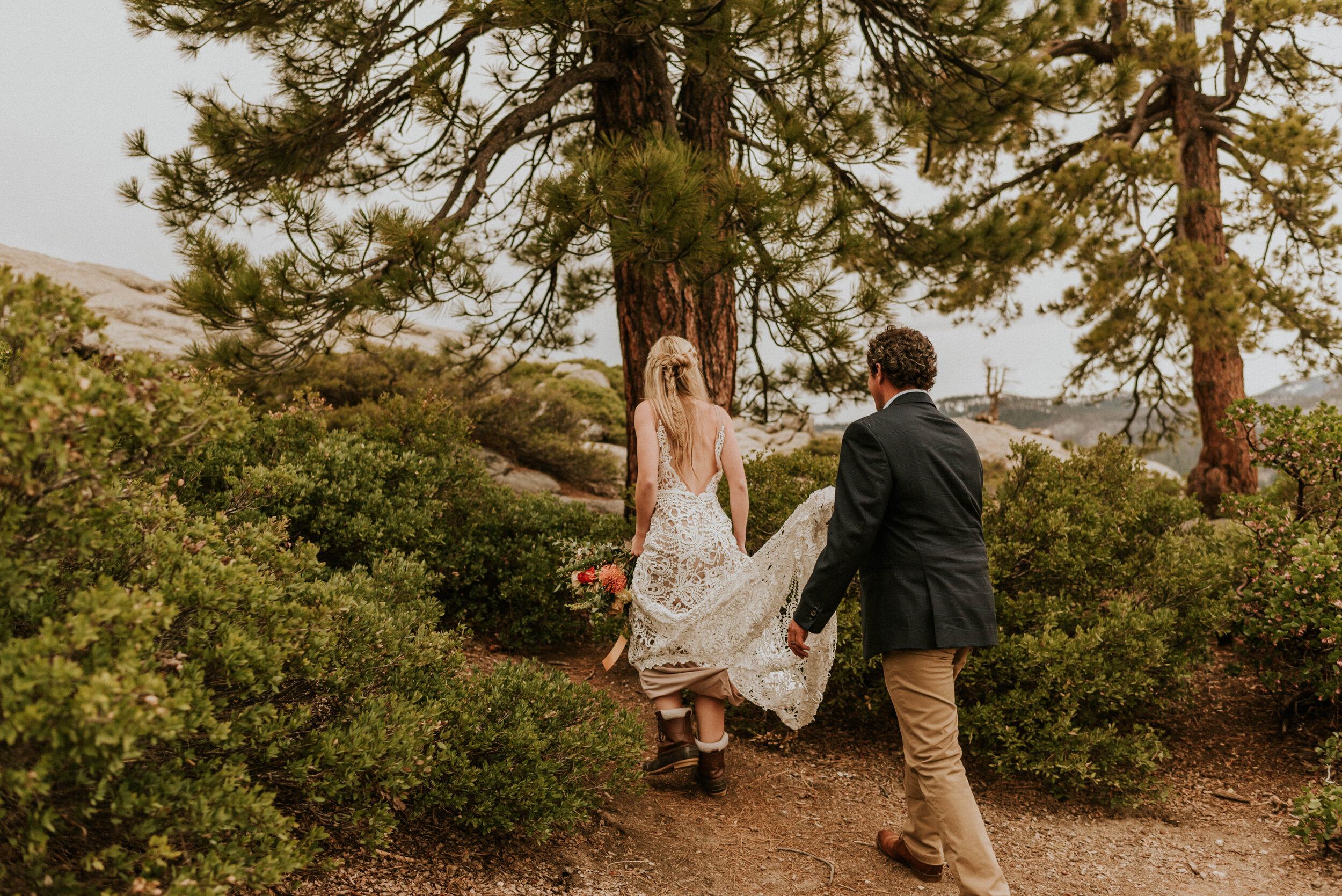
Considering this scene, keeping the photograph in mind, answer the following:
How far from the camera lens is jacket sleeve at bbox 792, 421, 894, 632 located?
2820 millimetres

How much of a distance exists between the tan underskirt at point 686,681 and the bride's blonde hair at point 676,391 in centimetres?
92

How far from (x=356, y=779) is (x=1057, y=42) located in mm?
11987

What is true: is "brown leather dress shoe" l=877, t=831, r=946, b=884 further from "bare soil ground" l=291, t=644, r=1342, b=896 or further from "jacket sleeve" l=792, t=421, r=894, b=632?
"jacket sleeve" l=792, t=421, r=894, b=632

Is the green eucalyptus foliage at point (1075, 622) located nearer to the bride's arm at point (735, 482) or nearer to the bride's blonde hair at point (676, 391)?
the bride's arm at point (735, 482)

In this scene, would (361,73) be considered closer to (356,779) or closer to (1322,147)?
(356,779)

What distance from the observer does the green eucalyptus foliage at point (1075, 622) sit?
4.08 metres

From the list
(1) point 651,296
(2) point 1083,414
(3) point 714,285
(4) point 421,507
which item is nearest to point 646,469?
(4) point 421,507

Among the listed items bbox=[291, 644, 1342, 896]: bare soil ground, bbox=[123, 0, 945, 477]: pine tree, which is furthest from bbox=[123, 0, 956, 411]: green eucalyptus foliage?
bbox=[291, 644, 1342, 896]: bare soil ground

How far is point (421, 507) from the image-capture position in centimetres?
523

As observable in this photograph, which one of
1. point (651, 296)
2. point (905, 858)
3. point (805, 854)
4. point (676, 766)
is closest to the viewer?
point (905, 858)

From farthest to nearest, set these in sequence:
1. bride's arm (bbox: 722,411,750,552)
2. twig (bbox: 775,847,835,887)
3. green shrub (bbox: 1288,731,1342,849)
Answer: bride's arm (bbox: 722,411,750,552) → green shrub (bbox: 1288,731,1342,849) → twig (bbox: 775,847,835,887)

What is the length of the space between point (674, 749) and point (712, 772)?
213 mm

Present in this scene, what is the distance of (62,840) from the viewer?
2188mm

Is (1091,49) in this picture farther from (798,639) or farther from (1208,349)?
(798,639)
